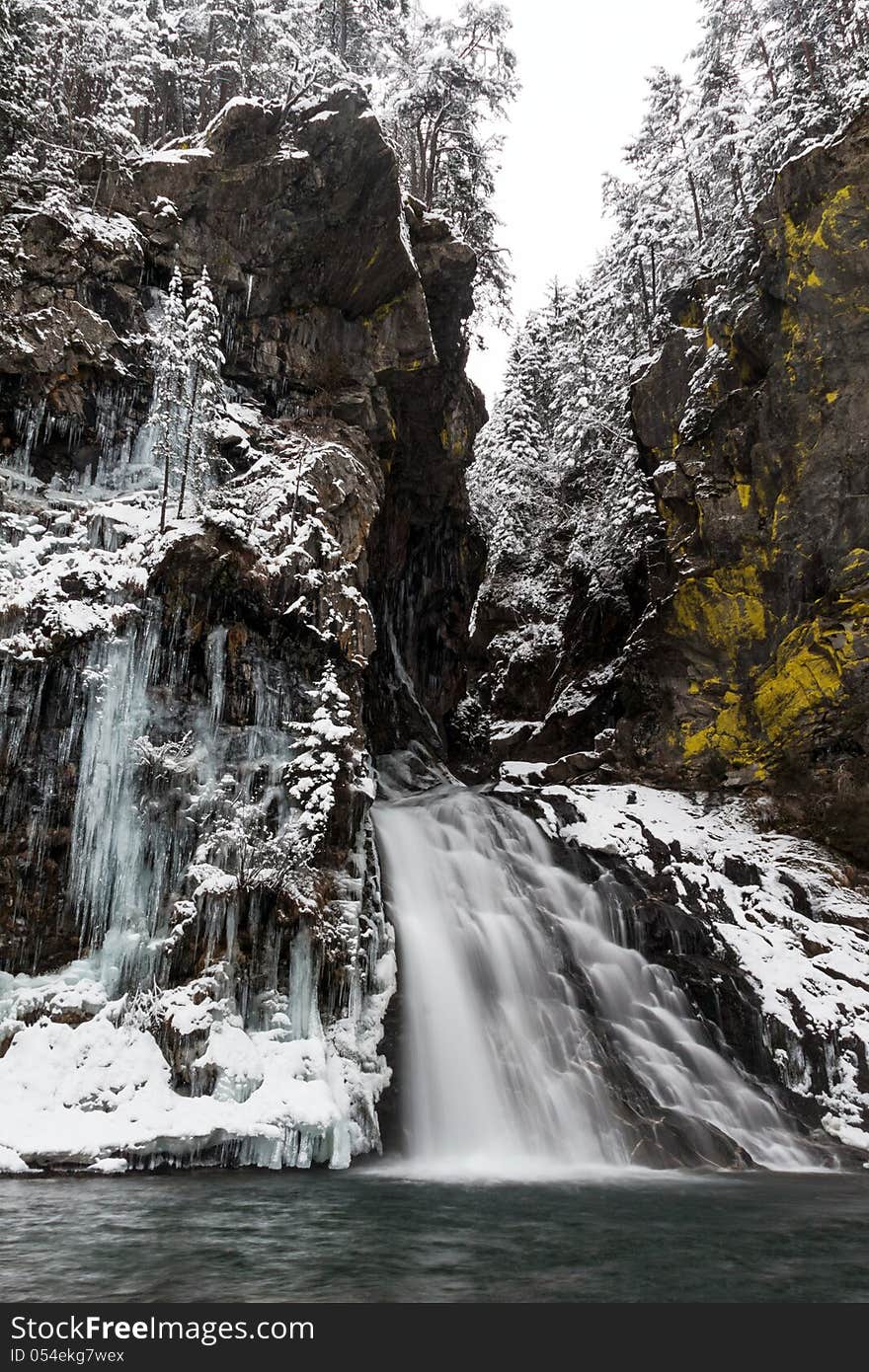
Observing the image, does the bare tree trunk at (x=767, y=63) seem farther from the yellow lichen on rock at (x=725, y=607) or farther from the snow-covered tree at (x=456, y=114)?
the yellow lichen on rock at (x=725, y=607)

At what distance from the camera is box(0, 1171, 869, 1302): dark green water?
5.64 meters

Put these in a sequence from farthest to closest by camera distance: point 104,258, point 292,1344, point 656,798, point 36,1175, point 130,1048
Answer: point 656,798, point 104,258, point 130,1048, point 36,1175, point 292,1344

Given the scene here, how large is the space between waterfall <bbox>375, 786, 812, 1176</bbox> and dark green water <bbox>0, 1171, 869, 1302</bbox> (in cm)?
213

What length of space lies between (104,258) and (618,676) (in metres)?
15.7

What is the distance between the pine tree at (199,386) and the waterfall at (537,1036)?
8.26m

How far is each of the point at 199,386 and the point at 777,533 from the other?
43.2 ft

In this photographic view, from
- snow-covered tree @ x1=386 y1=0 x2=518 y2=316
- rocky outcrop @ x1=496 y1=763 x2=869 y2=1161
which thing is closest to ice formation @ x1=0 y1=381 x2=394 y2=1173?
rocky outcrop @ x1=496 y1=763 x2=869 y2=1161

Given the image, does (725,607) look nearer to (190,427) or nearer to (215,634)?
(215,634)

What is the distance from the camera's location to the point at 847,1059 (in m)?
13.8

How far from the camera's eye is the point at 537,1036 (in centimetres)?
1339

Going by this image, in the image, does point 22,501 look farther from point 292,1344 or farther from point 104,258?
point 292,1344

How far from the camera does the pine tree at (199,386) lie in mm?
16188

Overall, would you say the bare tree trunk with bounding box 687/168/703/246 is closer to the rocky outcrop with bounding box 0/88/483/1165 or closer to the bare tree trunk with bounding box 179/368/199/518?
the rocky outcrop with bounding box 0/88/483/1165

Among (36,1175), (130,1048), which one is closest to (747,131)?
(130,1048)
